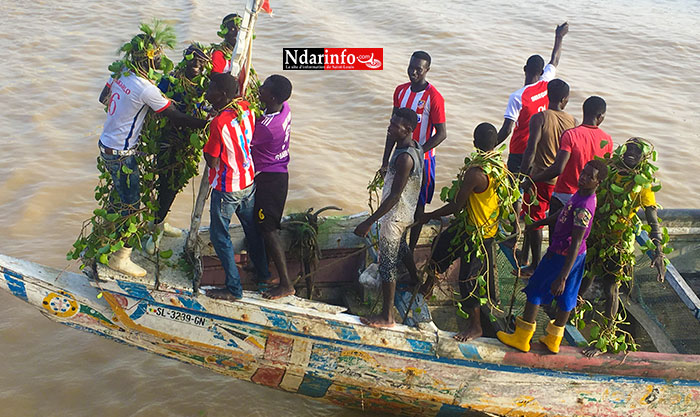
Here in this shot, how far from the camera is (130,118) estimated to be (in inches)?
175

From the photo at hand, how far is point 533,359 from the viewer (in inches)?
166

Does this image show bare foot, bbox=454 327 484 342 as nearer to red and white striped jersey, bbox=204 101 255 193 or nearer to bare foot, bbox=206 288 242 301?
bare foot, bbox=206 288 242 301

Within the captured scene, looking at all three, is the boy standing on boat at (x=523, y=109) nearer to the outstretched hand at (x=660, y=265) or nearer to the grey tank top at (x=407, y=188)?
the outstretched hand at (x=660, y=265)

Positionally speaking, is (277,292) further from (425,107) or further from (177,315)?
(425,107)

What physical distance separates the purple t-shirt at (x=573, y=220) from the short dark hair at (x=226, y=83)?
2317 millimetres

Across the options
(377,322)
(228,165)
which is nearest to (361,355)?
→ (377,322)

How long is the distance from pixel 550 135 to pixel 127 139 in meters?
3.43

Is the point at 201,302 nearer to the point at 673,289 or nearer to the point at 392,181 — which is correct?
the point at 392,181

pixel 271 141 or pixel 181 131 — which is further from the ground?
pixel 271 141

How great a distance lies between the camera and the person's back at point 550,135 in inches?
208

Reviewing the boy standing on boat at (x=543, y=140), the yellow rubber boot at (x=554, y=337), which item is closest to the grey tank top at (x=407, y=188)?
the yellow rubber boot at (x=554, y=337)

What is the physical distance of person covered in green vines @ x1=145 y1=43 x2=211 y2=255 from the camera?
472cm

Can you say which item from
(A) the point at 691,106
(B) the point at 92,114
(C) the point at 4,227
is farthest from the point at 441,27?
(C) the point at 4,227

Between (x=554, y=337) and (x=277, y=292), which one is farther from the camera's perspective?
(x=277, y=292)
